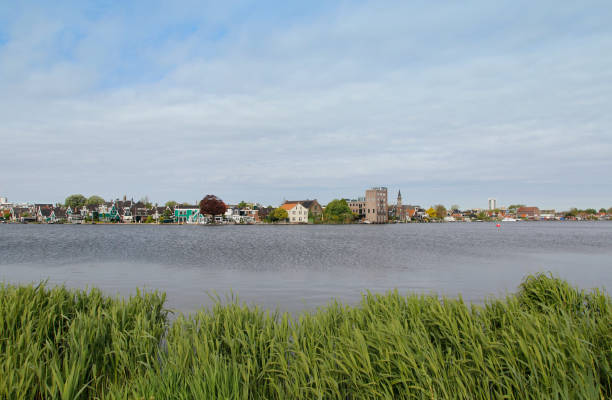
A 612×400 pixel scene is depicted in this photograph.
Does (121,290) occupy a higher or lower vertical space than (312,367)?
lower

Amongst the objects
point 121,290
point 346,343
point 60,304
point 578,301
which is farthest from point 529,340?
point 121,290

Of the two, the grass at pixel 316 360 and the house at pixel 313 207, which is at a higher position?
the house at pixel 313 207

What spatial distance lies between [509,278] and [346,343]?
78.9ft

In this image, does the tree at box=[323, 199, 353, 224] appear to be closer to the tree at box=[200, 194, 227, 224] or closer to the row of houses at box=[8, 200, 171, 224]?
the tree at box=[200, 194, 227, 224]

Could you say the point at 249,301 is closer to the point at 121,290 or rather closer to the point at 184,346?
the point at 121,290

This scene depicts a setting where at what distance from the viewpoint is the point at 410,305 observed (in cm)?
886

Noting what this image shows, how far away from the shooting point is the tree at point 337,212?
7539 inches

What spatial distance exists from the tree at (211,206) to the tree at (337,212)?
174 ft

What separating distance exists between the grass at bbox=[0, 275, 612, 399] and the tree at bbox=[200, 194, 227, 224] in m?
170

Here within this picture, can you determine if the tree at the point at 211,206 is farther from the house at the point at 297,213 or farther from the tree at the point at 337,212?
the tree at the point at 337,212

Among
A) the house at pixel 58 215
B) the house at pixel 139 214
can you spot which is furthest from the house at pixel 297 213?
the house at pixel 58 215

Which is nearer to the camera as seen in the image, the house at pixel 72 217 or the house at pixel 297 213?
the house at pixel 297 213

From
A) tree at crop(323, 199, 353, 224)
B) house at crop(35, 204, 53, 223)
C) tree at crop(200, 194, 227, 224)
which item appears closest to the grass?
tree at crop(200, 194, 227, 224)

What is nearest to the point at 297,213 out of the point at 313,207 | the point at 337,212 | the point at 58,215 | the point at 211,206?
the point at 313,207
